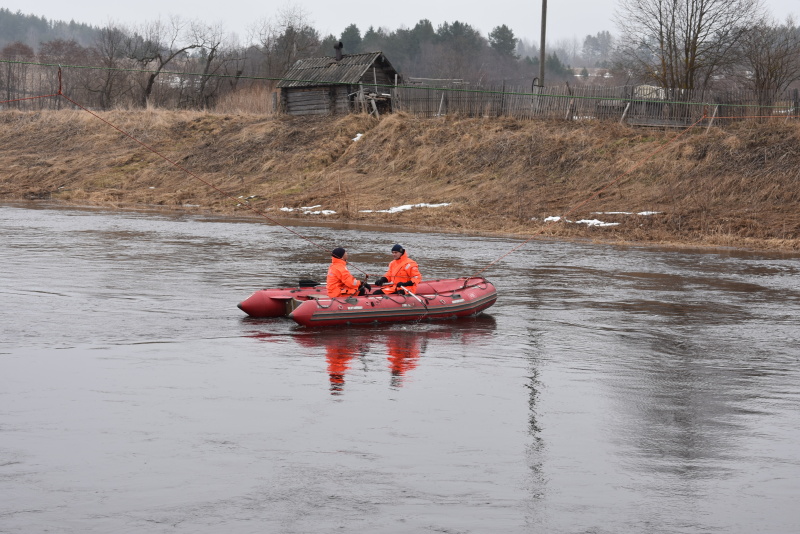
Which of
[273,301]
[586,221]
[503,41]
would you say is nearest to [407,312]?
[273,301]

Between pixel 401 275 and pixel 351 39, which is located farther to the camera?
pixel 351 39

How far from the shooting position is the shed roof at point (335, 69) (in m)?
44.8

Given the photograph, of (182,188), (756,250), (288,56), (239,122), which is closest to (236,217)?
(182,188)

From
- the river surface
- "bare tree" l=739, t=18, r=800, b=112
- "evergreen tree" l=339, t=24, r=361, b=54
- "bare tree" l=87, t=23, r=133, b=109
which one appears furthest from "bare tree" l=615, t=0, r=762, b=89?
"evergreen tree" l=339, t=24, r=361, b=54

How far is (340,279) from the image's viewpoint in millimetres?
14664

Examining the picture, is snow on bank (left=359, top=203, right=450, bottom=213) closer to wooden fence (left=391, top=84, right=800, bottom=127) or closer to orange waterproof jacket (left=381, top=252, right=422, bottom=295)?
wooden fence (left=391, top=84, right=800, bottom=127)

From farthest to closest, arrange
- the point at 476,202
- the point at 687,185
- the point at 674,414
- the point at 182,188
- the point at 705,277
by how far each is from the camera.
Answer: the point at 182,188 < the point at 476,202 < the point at 687,185 < the point at 705,277 < the point at 674,414

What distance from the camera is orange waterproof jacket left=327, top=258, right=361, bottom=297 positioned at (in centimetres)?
1458

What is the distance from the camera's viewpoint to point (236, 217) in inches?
1346

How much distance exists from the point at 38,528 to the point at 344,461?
2563 mm

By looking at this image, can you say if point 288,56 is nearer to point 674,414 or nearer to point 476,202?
point 476,202

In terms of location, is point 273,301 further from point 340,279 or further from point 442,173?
point 442,173

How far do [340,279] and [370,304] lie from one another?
685mm

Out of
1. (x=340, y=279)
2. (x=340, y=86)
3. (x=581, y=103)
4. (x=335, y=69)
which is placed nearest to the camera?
(x=340, y=279)
